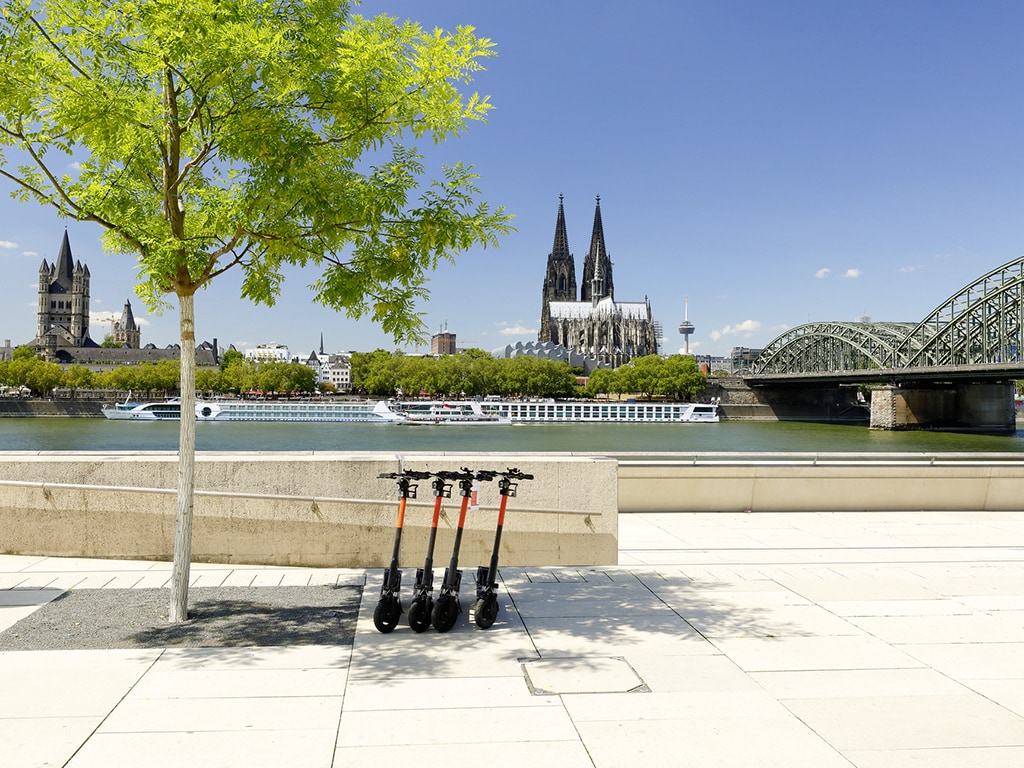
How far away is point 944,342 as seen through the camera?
94750 millimetres

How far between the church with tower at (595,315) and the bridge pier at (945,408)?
86.7m

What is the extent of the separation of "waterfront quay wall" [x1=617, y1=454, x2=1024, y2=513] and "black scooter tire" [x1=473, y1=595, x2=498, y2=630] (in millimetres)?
5714

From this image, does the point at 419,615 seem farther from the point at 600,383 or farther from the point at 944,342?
the point at 600,383

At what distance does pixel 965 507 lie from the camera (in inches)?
456

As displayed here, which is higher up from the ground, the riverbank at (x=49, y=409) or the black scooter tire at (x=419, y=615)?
the black scooter tire at (x=419, y=615)

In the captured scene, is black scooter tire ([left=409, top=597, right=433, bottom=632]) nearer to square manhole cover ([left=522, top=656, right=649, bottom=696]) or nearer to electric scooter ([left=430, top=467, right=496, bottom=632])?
electric scooter ([left=430, top=467, right=496, bottom=632])

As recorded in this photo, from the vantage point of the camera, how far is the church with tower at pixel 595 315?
180m

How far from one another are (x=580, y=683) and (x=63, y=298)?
198 meters

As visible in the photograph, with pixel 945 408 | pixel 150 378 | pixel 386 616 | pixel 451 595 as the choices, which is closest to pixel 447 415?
pixel 945 408

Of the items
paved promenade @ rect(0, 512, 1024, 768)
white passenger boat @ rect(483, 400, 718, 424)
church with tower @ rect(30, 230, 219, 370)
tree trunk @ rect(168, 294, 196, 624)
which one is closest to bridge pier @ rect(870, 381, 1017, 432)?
white passenger boat @ rect(483, 400, 718, 424)

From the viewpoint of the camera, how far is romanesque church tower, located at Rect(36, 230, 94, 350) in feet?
575

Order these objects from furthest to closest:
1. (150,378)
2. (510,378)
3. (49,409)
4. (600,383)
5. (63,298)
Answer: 1. (63,298)
2. (600,383)
3. (510,378)
4. (150,378)
5. (49,409)

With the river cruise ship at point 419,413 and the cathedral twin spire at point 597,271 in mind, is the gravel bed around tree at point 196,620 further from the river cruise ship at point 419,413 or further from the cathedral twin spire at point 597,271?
the cathedral twin spire at point 597,271

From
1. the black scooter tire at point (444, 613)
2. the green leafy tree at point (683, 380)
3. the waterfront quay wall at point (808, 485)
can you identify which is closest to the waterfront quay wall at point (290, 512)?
the black scooter tire at point (444, 613)
